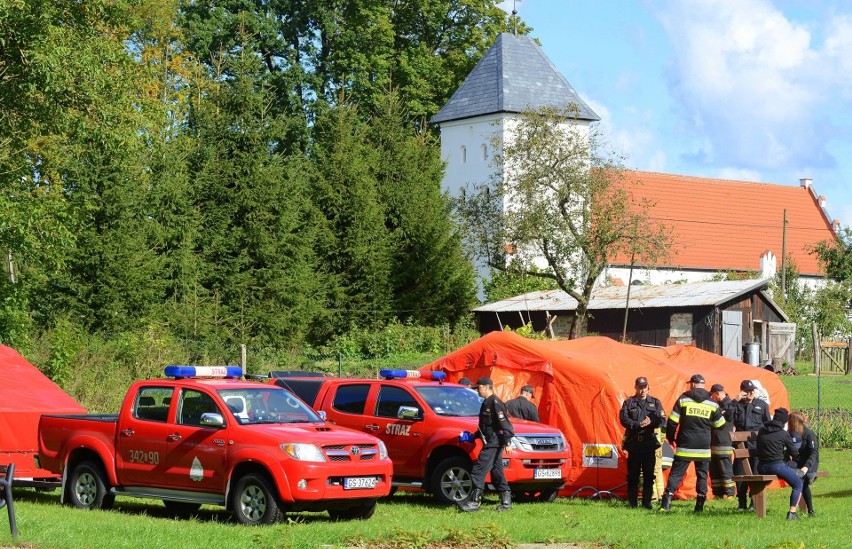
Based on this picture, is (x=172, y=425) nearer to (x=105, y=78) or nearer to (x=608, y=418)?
(x=608, y=418)

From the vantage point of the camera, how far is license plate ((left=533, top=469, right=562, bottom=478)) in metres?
17.0

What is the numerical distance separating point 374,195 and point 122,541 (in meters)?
32.3

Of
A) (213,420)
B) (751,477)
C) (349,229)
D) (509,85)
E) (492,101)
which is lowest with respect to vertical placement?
(751,477)

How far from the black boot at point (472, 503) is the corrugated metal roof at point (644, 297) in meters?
28.0

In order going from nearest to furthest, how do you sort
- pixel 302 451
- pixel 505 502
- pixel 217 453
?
pixel 302 451
pixel 217 453
pixel 505 502

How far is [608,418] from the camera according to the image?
18766 mm

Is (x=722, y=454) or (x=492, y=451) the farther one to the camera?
(x=722, y=454)

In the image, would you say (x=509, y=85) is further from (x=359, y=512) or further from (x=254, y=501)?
(x=254, y=501)

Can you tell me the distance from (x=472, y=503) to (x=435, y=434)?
1.38m

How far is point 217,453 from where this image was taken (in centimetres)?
1441

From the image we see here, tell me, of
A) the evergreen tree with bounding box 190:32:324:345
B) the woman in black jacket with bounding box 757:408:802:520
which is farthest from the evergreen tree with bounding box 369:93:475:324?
the woman in black jacket with bounding box 757:408:802:520

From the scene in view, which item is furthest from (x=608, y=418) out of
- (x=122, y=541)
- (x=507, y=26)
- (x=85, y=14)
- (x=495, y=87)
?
(x=507, y=26)

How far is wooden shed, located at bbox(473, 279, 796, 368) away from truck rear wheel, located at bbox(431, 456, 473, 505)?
2520cm

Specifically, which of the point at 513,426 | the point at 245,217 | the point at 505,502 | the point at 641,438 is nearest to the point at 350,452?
the point at 505,502
